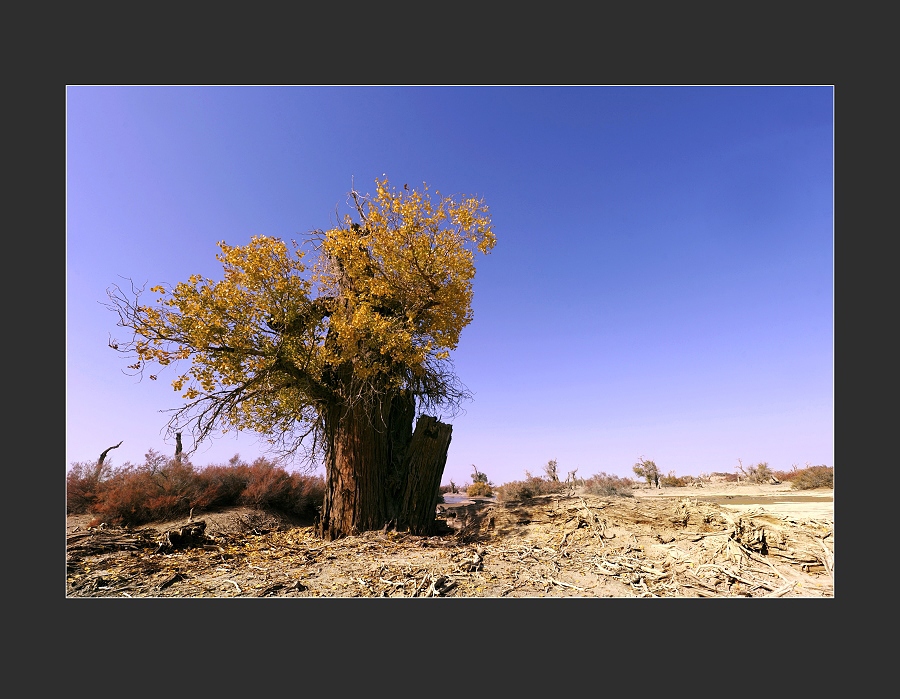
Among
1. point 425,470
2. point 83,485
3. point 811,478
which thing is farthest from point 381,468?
point 811,478

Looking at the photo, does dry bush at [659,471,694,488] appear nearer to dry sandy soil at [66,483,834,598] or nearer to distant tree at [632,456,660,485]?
distant tree at [632,456,660,485]

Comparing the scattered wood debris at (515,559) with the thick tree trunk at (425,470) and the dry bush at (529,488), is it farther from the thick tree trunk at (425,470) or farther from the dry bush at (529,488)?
the dry bush at (529,488)

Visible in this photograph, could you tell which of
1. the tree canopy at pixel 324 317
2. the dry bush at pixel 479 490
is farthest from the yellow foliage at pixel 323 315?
the dry bush at pixel 479 490

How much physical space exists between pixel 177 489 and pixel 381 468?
6.95 m

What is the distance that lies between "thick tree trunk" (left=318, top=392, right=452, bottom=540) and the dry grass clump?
5.27m

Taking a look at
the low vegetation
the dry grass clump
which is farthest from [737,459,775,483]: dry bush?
the dry grass clump

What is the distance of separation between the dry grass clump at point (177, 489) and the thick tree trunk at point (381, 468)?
17.3 feet

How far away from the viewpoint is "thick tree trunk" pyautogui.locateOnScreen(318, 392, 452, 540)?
34.8 ft

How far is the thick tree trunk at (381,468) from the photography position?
34.8 feet

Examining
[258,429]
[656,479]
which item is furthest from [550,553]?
[656,479]

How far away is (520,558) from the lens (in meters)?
8.14

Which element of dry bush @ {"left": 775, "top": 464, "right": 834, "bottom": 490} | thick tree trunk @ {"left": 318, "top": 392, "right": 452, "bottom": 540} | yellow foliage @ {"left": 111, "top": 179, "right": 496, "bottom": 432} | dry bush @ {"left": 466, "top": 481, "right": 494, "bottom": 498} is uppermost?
yellow foliage @ {"left": 111, "top": 179, "right": 496, "bottom": 432}

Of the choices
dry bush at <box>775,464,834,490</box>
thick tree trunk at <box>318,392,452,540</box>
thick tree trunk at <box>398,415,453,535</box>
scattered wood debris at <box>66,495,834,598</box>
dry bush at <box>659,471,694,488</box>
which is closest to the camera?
scattered wood debris at <box>66,495,834,598</box>

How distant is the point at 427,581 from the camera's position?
22.4 ft
